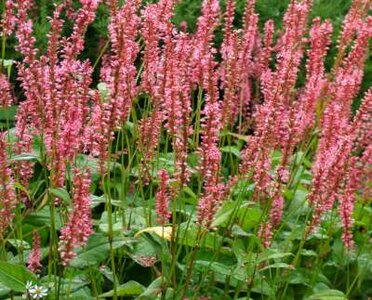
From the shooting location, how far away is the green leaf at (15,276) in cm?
309

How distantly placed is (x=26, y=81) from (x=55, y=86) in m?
0.25

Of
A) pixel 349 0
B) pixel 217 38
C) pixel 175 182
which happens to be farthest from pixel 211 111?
pixel 349 0

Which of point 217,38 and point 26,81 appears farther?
point 217,38

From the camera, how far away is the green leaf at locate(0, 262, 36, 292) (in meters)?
3.09

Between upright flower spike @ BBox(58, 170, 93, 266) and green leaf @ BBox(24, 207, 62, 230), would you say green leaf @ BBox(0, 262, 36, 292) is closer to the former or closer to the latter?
upright flower spike @ BBox(58, 170, 93, 266)

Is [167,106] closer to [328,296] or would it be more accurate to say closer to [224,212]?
[224,212]

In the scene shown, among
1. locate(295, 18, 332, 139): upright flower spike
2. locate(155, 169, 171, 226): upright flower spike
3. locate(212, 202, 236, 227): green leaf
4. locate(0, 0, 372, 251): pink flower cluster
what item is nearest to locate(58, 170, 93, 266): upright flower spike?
locate(0, 0, 372, 251): pink flower cluster

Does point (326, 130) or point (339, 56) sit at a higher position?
point (339, 56)

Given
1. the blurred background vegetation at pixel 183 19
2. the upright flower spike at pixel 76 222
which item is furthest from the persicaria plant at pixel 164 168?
the blurred background vegetation at pixel 183 19

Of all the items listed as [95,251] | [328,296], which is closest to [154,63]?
[95,251]

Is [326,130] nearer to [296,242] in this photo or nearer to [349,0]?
[296,242]

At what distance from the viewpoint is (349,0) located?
798 centimetres

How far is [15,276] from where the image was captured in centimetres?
313

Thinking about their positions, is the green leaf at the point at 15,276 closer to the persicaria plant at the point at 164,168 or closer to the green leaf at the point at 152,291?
the persicaria plant at the point at 164,168
